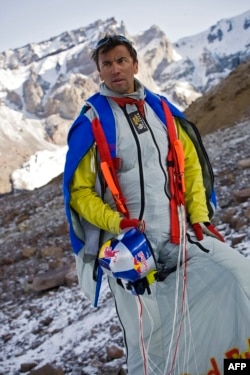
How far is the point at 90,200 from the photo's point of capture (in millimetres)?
3014

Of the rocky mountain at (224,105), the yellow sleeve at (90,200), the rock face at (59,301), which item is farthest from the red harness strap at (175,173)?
the rocky mountain at (224,105)

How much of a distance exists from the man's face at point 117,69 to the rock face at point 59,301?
315cm

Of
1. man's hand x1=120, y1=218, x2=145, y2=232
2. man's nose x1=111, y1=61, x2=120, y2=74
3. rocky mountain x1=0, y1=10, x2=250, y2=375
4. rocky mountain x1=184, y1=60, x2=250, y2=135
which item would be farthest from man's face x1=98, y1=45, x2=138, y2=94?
rocky mountain x1=184, y1=60, x2=250, y2=135

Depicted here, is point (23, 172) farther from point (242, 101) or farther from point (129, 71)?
point (129, 71)

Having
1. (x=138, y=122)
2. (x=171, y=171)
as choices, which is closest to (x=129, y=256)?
(x=171, y=171)

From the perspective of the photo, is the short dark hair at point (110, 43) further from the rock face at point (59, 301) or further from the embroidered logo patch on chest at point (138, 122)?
the rock face at point (59, 301)

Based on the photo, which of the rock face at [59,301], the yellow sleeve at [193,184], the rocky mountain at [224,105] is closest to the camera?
the yellow sleeve at [193,184]

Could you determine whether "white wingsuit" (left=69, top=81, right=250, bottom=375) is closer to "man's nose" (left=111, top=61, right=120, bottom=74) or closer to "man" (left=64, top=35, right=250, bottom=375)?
"man" (left=64, top=35, right=250, bottom=375)

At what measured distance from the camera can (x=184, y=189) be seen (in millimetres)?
3197

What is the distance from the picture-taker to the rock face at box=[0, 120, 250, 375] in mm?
5355

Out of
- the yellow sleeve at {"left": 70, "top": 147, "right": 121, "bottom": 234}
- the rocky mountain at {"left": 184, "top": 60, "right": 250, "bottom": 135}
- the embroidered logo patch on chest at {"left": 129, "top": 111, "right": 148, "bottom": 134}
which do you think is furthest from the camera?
the rocky mountain at {"left": 184, "top": 60, "right": 250, "bottom": 135}

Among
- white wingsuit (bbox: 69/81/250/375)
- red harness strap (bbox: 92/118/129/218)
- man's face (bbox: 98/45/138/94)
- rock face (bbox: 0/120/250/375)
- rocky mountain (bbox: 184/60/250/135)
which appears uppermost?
rocky mountain (bbox: 184/60/250/135)

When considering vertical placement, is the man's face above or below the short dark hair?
below

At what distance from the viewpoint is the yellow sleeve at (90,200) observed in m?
2.92
